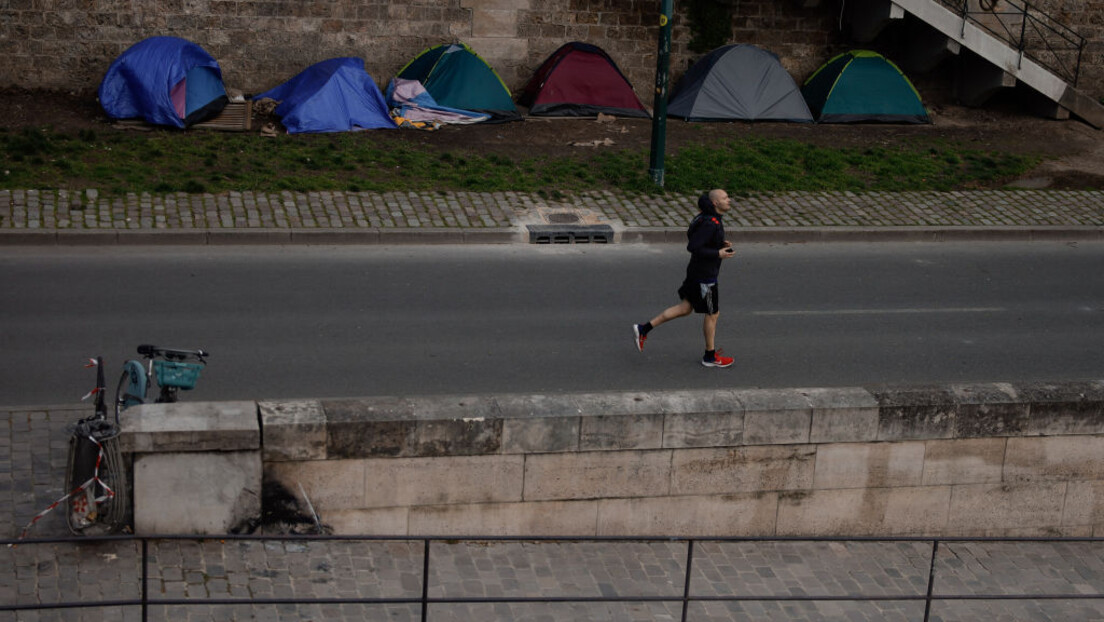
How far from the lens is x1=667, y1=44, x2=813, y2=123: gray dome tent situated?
72.3 ft

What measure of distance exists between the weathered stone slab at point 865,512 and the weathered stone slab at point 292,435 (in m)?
3.28

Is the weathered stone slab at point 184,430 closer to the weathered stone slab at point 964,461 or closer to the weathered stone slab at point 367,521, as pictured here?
the weathered stone slab at point 367,521

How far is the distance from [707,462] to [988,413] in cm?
210

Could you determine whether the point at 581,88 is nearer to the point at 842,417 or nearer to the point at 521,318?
the point at 521,318

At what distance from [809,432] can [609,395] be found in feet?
4.62

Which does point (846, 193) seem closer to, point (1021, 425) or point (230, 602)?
point (1021, 425)

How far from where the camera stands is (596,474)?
8.96 m

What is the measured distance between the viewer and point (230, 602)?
691 cm

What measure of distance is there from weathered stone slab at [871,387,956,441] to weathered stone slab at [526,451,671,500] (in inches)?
62.6

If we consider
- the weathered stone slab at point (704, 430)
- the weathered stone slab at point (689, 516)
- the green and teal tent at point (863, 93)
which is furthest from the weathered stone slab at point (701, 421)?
the green and teal tent at point (863, 93)

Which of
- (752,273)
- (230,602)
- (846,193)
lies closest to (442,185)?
(752,273)

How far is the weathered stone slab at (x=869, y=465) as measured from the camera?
9352mm

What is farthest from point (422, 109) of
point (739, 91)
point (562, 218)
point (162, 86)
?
point (739, 91)

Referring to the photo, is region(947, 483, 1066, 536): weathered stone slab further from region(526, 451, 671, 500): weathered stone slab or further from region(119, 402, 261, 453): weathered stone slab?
region(119, 402, 261, 453): weathered stone slab
